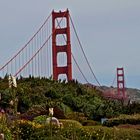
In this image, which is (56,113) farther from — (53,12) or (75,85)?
(53,12)

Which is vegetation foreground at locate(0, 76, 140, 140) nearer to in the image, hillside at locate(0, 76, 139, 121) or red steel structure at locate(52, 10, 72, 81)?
hillside at locate(0, 76, 139, 121)

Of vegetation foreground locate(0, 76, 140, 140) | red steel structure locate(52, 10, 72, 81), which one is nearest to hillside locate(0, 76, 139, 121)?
vegetation foreground locate(0, 76, 140, 140)

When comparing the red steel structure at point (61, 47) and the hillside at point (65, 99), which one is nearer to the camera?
Answer: the hillside at point (65, 99)

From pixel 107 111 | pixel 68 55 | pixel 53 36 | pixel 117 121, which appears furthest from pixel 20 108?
pixel 53 36

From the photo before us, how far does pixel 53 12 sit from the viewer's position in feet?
164

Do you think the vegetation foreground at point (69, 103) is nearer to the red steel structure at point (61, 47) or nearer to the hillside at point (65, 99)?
the hillside at point (65, 99)

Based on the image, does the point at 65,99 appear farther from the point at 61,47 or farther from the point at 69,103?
the point at 61,47

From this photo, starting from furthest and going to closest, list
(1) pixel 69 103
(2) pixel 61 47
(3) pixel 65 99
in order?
(2) pixel 61 47 → (3) pixel 65 99 → (1) pixel 69 103

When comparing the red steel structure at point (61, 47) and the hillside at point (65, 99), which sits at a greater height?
the red steel structure at point (61, 47)

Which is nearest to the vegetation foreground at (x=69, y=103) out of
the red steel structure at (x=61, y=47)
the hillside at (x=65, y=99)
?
the hillside at (x=65, y=99)

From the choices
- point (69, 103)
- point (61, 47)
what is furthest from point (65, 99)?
point (61, 47)

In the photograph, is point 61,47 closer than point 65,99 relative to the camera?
No

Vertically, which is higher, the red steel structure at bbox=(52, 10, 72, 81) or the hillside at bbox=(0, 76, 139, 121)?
the red steel structure at bbox=(52, 10, 72, 81)

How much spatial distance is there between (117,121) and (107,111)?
799 centimetres
